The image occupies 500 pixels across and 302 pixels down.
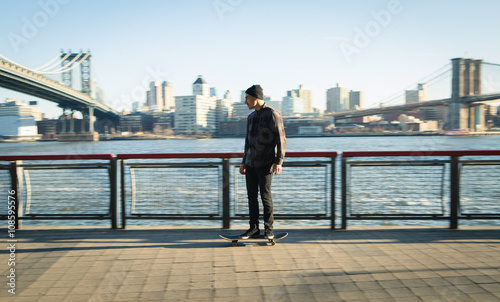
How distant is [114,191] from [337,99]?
59314 mm

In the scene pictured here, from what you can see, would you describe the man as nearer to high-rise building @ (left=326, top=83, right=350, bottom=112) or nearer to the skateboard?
the skateboard

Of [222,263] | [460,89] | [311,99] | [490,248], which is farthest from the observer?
[311,99]

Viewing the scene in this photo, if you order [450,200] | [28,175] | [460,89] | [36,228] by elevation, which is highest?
[460,89]

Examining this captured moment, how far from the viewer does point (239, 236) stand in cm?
407

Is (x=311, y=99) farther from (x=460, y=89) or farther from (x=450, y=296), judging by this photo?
(x=450, y=296)

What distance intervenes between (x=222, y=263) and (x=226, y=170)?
1437mm

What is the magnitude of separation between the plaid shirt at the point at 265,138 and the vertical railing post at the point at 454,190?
220 centimetres

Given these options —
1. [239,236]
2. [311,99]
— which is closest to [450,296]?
[239,236]

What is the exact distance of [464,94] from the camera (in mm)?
46594

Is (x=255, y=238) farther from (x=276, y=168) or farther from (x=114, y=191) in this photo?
(x=114, y=191)

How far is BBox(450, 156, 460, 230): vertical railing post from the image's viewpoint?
15.3ft

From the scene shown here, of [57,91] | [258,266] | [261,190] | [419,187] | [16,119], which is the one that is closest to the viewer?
[258,266]

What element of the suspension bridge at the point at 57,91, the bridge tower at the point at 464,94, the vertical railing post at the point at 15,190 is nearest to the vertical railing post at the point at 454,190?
the vertical railing post at the point at 15,190

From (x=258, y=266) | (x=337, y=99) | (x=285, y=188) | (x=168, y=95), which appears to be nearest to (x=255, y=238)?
(x=258, y=266)
